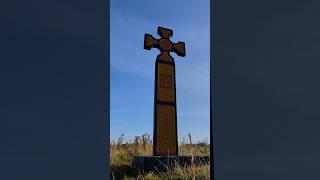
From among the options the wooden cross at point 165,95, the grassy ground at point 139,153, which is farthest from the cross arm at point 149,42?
the grassy ground at point 139,153

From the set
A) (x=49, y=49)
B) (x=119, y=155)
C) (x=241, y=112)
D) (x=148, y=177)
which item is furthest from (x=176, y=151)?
(x=49, y=49)

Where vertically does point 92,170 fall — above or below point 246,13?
below

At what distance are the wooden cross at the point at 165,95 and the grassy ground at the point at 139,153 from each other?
7.9 inches

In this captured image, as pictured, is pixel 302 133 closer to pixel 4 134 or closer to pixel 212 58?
pixel 212 58

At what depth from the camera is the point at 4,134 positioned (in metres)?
1.29

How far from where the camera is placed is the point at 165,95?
5676mm

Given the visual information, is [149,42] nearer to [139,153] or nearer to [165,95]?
[165,95]

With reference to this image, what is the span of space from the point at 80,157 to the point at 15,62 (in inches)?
13.1

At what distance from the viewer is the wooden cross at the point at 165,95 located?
18.0ft

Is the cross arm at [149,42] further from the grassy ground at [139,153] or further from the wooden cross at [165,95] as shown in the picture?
the grassy ground at [139,153]

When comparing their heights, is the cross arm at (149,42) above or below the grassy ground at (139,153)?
above

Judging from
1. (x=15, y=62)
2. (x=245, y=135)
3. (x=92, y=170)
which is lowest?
(x=92, y=170)

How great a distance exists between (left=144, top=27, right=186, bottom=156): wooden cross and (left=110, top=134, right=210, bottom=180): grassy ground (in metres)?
0.20

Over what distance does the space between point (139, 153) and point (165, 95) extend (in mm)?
794
